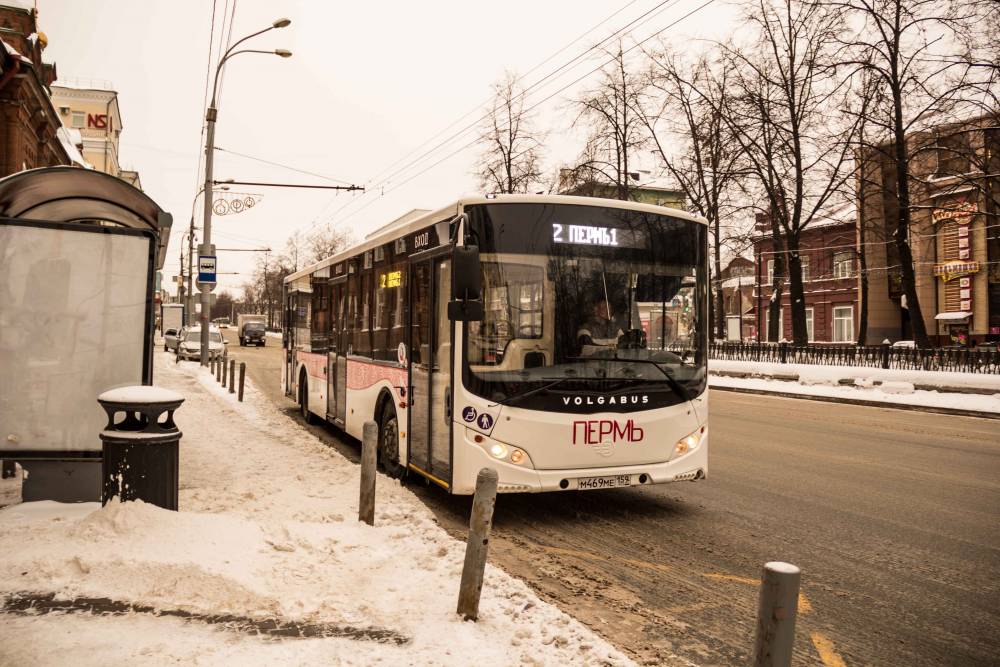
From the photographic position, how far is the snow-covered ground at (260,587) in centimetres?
376

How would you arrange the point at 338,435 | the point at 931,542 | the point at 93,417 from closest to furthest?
1. the point at 931,542
2. the point at 93,417
3. the point at 338,435

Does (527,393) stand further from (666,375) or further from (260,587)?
(260,587)

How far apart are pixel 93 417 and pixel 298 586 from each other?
3.40 meters

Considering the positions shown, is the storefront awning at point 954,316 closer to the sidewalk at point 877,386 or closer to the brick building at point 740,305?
the brick building at point 740,305

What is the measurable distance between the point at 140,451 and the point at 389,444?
11.2 feet

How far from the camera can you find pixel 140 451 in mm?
5523

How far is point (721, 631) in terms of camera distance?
4.34 metres

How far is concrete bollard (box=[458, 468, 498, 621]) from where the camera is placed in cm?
425

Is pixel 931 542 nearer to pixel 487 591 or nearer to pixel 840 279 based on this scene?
pixel 487 591

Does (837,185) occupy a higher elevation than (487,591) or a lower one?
higher

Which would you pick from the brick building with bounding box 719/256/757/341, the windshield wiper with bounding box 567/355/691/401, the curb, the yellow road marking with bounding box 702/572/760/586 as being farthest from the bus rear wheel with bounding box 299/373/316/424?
the brick building with bounding box 719/256/757/341

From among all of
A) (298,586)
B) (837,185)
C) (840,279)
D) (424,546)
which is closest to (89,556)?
(298,586)

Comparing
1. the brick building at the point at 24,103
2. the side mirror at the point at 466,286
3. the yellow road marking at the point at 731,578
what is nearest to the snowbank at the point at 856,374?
the yellow road marking at the point at 731,578

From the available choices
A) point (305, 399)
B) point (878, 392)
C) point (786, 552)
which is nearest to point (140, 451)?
point (786, 552)
